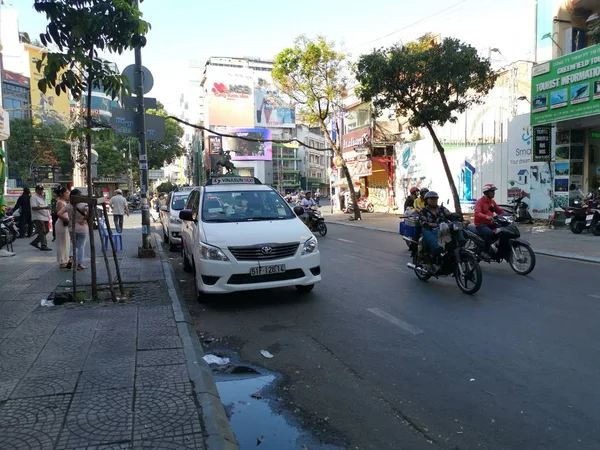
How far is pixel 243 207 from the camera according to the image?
7910mm

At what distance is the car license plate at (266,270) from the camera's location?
657cm

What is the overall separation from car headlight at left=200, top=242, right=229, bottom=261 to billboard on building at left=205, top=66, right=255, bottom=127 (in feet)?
253

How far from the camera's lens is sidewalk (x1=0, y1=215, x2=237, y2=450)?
313 cm

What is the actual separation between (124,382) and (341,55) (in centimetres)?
2408

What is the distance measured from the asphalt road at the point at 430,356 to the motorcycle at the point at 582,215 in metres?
7.14

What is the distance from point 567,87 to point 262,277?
47.2 feet

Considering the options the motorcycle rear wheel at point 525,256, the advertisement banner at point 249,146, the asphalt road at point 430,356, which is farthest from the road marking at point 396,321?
the advertisement banner at point 249,146

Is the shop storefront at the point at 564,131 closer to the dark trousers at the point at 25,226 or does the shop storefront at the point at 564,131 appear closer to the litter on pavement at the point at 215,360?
the litter on pavement at the point at 215,360

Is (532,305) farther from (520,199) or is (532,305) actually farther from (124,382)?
(520,199)

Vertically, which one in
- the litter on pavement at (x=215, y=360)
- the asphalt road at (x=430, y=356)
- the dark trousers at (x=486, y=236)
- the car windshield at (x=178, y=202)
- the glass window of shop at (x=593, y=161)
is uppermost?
the glass window of shop at (x=593, y=161)

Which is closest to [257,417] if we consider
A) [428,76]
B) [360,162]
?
[428,76]

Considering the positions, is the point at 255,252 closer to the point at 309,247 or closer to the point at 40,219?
the point at 309,247

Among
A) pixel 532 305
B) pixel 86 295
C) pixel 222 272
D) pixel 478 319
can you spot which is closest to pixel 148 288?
pixel 86 295

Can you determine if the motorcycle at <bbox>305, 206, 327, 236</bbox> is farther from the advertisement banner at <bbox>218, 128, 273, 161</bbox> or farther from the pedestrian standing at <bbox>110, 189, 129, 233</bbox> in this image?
the advertisement banner at <bbox>218, 128, 273, 161</bbox>
